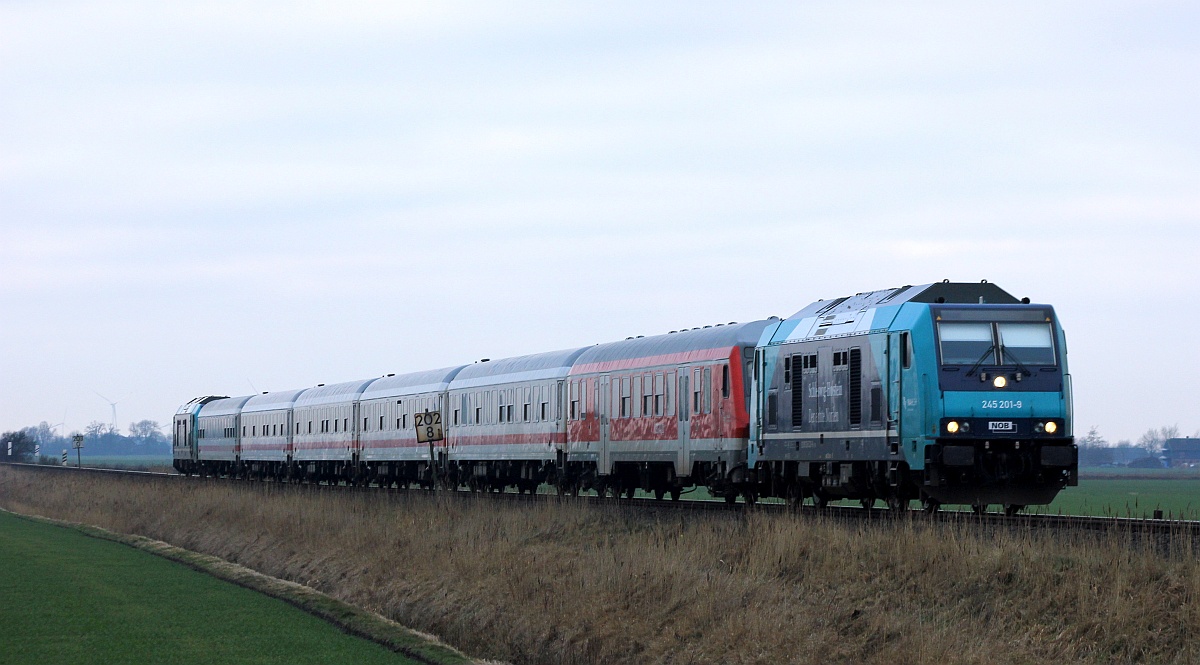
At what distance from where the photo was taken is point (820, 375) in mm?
26703

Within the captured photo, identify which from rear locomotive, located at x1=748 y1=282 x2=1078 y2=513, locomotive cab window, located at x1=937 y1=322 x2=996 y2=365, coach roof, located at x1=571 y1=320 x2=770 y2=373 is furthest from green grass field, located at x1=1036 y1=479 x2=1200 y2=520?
coach roof, located at x1=571 y1=320 x2=770 y2=373

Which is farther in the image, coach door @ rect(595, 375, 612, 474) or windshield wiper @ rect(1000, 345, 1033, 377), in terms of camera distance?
coach door @ rect(595, 375, 612, 474)

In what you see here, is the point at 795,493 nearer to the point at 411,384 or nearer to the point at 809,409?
the point at 809,409

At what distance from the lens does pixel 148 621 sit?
2300 cm

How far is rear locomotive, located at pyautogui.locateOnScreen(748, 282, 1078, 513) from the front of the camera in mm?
23062

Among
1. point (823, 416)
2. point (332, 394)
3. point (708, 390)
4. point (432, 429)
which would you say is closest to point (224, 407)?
point (332, 394)

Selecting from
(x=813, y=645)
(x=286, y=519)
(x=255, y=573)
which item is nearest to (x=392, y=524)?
(x=255, y=573)

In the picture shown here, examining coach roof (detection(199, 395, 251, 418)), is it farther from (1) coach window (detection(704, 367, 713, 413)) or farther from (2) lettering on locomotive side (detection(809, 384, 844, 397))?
(2) lettering on locomotive side (detection(809, 384, 844, 397))

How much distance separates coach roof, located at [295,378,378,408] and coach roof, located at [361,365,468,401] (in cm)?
147

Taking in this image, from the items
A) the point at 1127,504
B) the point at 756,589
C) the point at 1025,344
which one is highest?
the point at 1025,344

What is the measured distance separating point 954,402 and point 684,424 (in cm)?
1081

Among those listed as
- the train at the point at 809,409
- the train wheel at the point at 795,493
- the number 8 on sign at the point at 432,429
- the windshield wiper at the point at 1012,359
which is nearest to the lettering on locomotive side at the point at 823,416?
the train at the point at 809,409

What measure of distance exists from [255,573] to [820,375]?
1257 cm

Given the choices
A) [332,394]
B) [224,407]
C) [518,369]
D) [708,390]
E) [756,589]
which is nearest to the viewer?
[756,589]
